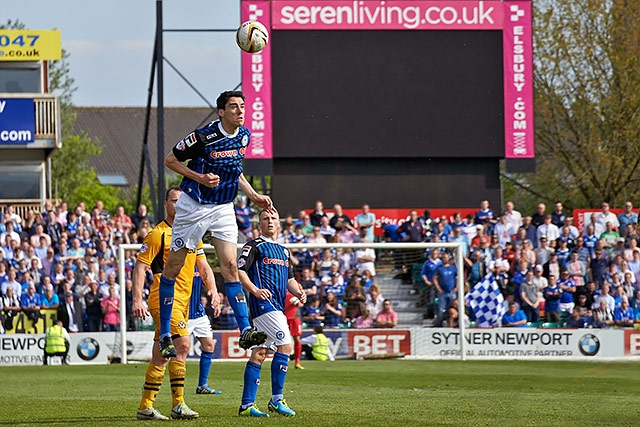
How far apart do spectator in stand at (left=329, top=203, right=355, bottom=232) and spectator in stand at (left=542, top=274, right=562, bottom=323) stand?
15.3ft

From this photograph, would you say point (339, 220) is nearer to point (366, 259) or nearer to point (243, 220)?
point (366, 259)

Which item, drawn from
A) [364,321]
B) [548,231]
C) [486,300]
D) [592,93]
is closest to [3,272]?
[364,321]

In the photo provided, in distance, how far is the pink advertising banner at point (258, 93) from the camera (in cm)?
2809

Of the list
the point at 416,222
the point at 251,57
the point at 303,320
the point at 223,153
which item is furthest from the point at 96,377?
the point at 251,57

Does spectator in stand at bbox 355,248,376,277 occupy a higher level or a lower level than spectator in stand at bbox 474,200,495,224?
lower

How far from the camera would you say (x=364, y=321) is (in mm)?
23844

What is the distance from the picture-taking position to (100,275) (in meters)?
24.4

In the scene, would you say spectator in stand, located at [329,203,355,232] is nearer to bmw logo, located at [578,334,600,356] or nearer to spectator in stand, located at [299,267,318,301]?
spectator in stand, located at [299,267,318,301]

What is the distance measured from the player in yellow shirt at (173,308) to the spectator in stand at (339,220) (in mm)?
13816

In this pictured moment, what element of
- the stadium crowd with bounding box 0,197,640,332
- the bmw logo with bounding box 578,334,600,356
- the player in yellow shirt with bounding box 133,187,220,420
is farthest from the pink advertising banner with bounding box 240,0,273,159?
the player in yellow shirt with bounding box 133,187,220,420

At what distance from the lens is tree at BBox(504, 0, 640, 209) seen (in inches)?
1540

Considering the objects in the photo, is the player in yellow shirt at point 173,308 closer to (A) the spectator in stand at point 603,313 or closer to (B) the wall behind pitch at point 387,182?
(A) the spectator in stand at point 603,313

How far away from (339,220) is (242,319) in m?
15.7

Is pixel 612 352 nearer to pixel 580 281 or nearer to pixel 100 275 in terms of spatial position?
pixel 580 281
